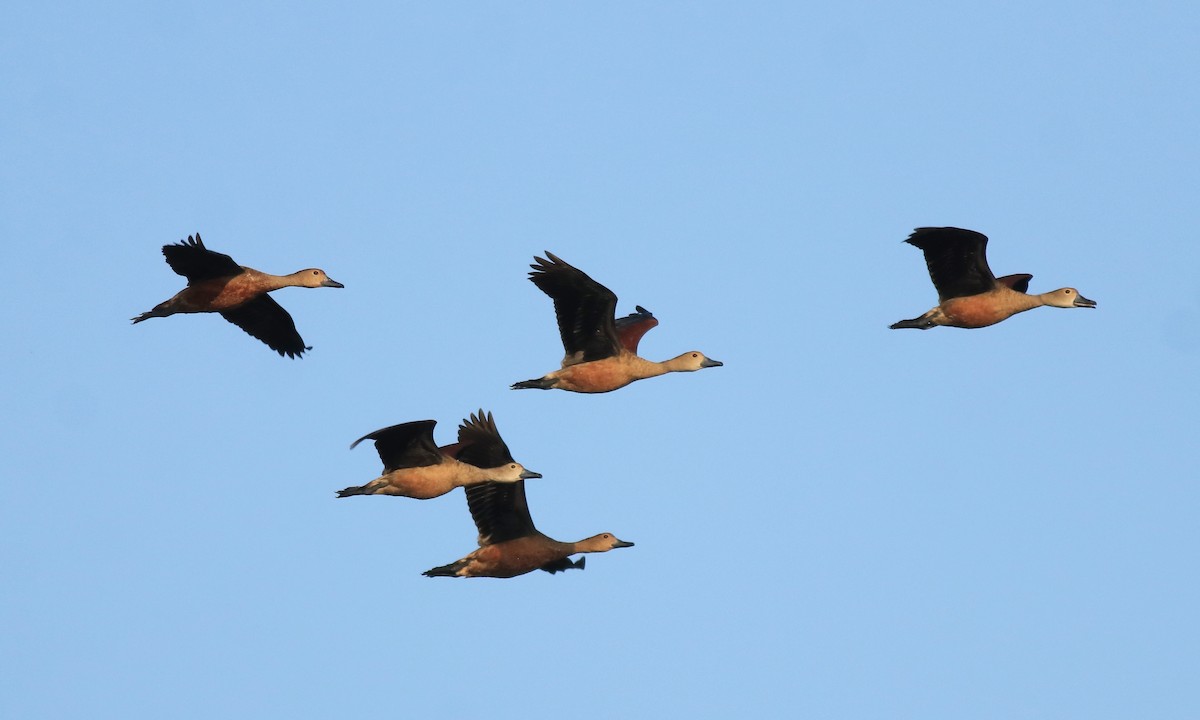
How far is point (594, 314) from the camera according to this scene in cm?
1825

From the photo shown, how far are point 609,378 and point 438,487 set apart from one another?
97.8 inches

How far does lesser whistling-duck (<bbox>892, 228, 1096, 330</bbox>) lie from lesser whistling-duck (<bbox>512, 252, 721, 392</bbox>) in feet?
11.1

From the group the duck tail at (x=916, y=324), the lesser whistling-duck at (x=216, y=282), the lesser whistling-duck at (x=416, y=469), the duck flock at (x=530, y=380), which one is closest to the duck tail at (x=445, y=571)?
the duck flock at (x=530, y=380)

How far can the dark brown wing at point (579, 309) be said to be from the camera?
1780 cm

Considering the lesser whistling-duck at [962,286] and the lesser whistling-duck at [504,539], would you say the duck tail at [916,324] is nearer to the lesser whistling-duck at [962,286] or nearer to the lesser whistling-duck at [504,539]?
the lesser whistling-duck at [962,286]

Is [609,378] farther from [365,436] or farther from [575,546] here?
[365,436]

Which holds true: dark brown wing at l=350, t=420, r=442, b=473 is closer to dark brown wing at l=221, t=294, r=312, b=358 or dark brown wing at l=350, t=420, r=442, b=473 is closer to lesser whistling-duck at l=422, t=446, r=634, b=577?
lesser whistling-duck at l=422, t=446, r=634, b=577

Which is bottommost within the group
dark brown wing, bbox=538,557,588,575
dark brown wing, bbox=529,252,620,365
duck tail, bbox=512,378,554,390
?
dark brown wing, bbox=538,557,588,575

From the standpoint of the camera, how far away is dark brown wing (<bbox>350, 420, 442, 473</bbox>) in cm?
1706

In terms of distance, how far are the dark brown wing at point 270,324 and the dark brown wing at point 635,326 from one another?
4305 mm

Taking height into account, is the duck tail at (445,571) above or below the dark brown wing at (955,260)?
below

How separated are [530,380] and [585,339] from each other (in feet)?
2.57

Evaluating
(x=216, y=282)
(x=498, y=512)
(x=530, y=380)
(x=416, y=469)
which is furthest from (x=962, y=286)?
(x=216, y=282)

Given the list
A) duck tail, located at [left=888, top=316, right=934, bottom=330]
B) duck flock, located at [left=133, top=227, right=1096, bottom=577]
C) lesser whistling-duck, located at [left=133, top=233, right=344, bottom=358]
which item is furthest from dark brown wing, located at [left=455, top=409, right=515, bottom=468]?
duck tail, located at [left=888, top=316, right=934, bottom=330]
